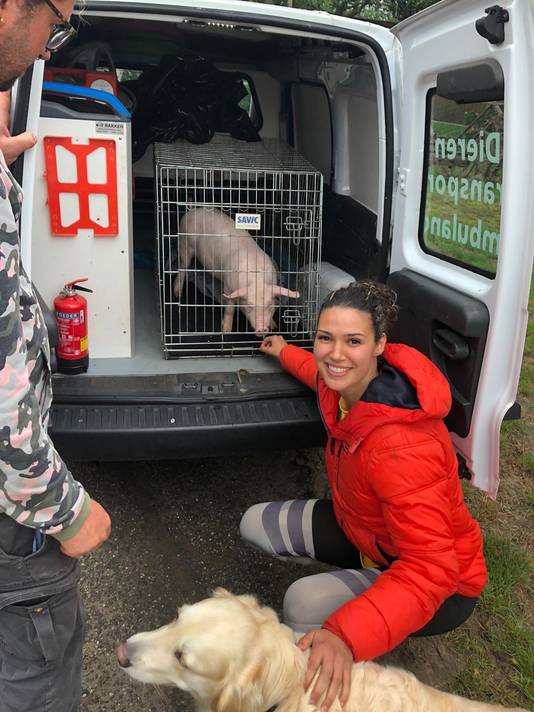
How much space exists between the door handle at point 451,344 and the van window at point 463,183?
271 mm

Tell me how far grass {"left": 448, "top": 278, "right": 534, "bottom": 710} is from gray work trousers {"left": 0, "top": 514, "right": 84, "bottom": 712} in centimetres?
152

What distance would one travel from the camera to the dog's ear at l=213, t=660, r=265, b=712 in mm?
1509

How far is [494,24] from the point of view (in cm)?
200

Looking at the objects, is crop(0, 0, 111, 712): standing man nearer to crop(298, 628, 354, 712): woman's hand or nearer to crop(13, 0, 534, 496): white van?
crop(298, 628, 354, 712): woman's hand

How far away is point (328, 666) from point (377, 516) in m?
0.61

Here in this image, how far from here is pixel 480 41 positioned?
213 cm

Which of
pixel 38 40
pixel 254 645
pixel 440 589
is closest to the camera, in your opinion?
pixel 38 40

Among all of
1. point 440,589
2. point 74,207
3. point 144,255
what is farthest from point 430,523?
point 144,255

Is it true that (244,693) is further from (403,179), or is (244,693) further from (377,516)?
(403,179)

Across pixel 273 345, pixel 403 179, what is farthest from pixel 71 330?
pixel 403 179

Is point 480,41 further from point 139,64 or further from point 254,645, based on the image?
point 139,64

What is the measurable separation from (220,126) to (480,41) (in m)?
3.49

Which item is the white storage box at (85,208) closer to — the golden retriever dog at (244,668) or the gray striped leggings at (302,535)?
the gray striped leggings at (302,535)

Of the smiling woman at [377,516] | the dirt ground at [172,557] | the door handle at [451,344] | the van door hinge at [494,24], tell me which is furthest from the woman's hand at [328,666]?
the van door hinge at [494,24]
